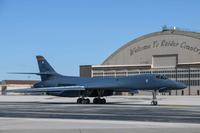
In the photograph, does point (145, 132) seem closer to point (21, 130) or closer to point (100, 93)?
point (21, 130)

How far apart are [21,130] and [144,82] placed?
100ft

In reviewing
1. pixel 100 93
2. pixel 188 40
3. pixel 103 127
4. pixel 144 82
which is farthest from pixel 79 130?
pixel 188 40

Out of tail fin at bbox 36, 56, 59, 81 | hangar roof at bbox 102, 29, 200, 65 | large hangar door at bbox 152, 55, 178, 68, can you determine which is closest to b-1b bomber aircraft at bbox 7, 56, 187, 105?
tail fin at bbox 36, 56, 59, 81

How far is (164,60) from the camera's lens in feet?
380

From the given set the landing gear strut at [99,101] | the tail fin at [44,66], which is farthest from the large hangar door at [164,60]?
the landing gear strut at [99,101]

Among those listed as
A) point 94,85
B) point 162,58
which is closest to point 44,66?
point 94,85

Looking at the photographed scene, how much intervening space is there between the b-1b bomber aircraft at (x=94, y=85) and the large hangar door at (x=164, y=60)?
60.6m

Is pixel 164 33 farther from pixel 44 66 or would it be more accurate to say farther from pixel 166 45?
pixel 44 66

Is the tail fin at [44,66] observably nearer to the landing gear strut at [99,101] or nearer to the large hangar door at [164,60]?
the landing gear strut at [99,101]

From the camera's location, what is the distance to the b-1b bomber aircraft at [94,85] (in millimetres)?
46844

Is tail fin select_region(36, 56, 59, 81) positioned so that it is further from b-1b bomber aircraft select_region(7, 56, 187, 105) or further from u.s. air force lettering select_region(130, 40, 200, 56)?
u.s. air force lettering select_region(130, 40, 200, 56)

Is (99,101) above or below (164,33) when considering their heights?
below

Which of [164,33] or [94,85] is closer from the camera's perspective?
[94,85]

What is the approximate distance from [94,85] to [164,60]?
222ft
